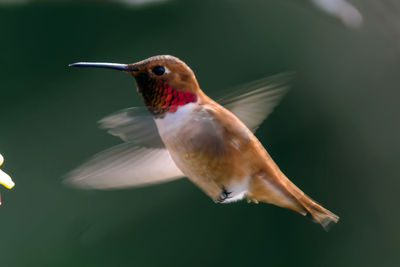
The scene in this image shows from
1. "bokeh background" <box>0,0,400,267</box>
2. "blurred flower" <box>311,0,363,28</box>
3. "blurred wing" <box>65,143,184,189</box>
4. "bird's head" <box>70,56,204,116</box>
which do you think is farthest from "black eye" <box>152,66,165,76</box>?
"bokeh background" <box>0,0,400,267</box>

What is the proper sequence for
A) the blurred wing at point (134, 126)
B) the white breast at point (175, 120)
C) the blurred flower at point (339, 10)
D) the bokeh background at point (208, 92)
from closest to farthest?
1. the blurred wing at point (134, 126)
2. the white breast at point (175, 120)
3. the blurred flower at point (339, 10)
4. the bokeh background at point (208, 92)

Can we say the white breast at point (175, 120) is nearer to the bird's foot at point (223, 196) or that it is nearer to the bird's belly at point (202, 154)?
the bird's belly at point (202, 154)

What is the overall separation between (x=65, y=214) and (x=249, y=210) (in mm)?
909

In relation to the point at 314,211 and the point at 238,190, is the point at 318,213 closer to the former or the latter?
the point at 314,211

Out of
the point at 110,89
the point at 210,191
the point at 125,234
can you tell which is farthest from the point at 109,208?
the point at 210,191

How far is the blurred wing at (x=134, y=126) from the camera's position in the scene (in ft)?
2.83

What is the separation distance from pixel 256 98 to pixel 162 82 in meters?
0.22

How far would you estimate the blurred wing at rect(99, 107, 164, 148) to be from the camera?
86 cm

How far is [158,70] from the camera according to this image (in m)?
0.92

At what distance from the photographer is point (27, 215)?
2525 mm

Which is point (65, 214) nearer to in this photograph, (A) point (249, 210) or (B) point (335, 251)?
(A) point (249, 210)

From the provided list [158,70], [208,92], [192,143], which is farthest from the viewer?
[208,92]

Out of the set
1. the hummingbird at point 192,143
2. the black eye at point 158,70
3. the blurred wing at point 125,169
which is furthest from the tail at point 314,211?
the black eye at point 158,70

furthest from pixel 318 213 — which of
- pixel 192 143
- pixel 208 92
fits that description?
pixel 208 92
